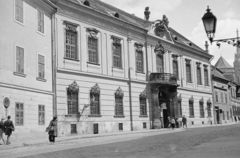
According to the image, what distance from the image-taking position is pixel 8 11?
70.9 feet

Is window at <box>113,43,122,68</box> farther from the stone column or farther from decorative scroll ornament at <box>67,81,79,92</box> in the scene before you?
decorative scroll ornament at <box>67,81,79,92</box>

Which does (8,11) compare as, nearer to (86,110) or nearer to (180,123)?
(86,110)

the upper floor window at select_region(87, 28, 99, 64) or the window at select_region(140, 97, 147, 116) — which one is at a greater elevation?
the upper floor window at select_region(87, 28, 99, 64)

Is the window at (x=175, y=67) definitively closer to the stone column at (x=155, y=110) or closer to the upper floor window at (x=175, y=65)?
the upper floor window at (x=175, y=65)

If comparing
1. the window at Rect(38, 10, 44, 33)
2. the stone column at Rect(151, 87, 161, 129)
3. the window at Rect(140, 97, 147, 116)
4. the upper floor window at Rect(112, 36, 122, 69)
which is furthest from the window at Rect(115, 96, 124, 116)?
the window at Rect(38, 10, 44, 33)

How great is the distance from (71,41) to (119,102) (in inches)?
306

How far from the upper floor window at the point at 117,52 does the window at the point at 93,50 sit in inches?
102

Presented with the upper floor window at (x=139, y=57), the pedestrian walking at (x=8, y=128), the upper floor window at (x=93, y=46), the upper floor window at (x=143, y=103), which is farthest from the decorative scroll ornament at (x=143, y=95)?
the pedestrian walking at (x=8, y=128)

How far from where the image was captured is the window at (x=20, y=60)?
2242cm

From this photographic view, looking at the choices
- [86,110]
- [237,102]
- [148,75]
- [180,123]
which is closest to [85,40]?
[86,110]

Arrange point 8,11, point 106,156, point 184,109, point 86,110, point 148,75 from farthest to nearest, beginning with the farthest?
Answer: point 184,109, point 148,75, point 86,110, point 8,11, point 106,156

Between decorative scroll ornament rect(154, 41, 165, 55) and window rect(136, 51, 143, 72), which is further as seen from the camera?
decorative scroll ornament rect(154, 41, 165, 55)

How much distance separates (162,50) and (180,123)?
8901 mm

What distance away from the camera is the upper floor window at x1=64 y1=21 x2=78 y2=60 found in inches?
1178
